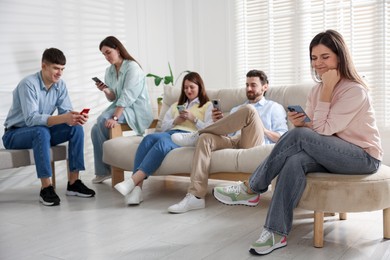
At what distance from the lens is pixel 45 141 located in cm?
311

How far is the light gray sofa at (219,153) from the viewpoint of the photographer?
2820mm

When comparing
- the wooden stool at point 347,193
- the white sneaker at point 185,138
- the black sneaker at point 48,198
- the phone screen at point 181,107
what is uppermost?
the phone screen at point 181,107

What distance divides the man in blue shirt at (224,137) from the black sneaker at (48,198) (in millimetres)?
892

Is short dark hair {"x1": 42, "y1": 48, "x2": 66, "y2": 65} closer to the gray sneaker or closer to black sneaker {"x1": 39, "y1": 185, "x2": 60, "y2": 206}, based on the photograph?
black sneaker {"x1": 39, "y1": 185, "x2": 60, "y2": 206}

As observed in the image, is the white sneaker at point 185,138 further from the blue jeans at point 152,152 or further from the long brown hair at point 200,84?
the long brown hair at point 200,84

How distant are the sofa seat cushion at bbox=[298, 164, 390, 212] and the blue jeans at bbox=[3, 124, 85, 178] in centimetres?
193

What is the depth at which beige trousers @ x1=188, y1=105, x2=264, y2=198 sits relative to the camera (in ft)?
9.21

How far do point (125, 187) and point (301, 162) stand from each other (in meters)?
1.33

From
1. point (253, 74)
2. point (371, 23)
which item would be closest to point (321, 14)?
point (371, 23)

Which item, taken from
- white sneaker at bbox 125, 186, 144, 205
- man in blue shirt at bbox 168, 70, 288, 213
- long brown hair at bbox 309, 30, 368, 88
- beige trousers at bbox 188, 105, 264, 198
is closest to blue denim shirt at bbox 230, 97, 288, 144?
man in blue shirt at bbox 168, 70, 288, 213

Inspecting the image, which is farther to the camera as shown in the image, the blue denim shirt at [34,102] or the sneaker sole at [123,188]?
the blue denim shirt at [34,102]

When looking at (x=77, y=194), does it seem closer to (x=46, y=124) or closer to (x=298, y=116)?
(x=46, y=124)

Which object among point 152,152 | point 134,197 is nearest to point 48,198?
point 134,197

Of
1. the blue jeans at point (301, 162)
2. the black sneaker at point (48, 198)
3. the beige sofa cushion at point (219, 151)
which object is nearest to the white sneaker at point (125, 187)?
the beige sofa cushion at point (219, 151)
